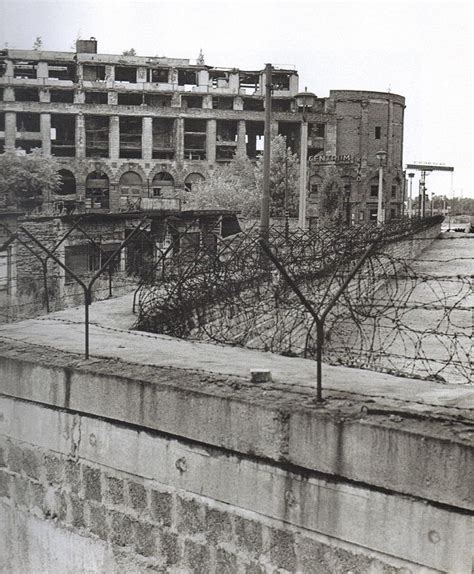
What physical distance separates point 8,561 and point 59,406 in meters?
1.38

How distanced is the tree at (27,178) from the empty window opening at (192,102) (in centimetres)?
758

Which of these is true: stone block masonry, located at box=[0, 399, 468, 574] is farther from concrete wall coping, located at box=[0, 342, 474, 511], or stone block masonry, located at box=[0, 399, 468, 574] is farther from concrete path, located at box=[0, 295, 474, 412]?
concrete path, located at box=[0, 295, 474, 412]

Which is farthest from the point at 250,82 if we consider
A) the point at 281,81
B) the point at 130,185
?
the point at 130,185

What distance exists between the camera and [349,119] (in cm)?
4403

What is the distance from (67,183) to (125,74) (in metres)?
7.98

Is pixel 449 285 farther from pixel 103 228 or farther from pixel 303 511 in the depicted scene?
pixel 303 511

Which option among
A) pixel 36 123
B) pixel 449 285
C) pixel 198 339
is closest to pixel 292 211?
pixel 36 123

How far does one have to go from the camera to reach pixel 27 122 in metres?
34.4

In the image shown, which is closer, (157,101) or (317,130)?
(157,101)

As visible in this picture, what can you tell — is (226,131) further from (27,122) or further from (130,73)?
(27,122)

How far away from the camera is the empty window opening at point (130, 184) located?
43.1 m

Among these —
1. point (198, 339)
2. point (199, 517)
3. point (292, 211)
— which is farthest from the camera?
point (292, 211)

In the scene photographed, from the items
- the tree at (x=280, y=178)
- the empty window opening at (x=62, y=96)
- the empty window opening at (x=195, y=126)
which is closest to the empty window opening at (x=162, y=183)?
the empty window opening at (x=195, y=126)

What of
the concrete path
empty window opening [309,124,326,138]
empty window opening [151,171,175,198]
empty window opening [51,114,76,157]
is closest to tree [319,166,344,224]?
empty window opening [309,124,326,138]
